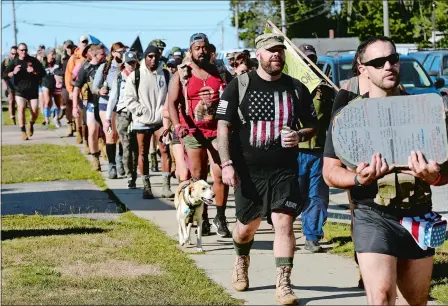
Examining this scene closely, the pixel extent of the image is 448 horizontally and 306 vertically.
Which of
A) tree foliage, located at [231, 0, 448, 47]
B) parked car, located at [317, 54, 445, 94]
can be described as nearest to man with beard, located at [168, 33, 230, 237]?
parked car, located at [317, 54, 445, 94]

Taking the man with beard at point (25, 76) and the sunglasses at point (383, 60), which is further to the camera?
the man with beard at point (25, 76)

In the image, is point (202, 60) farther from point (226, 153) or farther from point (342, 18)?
point (342, 18)

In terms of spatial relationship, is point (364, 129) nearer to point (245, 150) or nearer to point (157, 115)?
point (245, 150)

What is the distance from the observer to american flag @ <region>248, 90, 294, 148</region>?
7969mm

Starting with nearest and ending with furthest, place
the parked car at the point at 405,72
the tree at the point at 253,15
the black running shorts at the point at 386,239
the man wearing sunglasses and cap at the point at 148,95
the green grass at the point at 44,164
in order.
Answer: the black running shorts at the point at 386,239
the man wearing sunglasses and cap at the point at 148,95
the green grass at the point at 44,164
the parked car at the point at 405,72
the tree at the point at 253,15

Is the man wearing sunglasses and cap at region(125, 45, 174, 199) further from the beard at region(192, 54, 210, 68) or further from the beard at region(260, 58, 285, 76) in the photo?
the beard at region(260, 58, 285, 76)

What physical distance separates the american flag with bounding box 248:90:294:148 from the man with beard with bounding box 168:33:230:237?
2.65 metres

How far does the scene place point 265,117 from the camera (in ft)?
26.2

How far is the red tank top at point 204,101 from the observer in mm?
10680

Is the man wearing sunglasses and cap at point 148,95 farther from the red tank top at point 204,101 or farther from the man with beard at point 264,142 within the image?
the man with beard at point 264,142

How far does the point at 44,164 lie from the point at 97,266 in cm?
1052

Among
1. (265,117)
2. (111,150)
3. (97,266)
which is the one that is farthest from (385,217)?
(111,150)

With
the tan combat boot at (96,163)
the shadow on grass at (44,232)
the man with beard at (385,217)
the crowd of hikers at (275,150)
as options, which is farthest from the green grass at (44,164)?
the man with beard at (385,217)

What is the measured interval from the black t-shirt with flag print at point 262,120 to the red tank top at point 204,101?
2627mm
